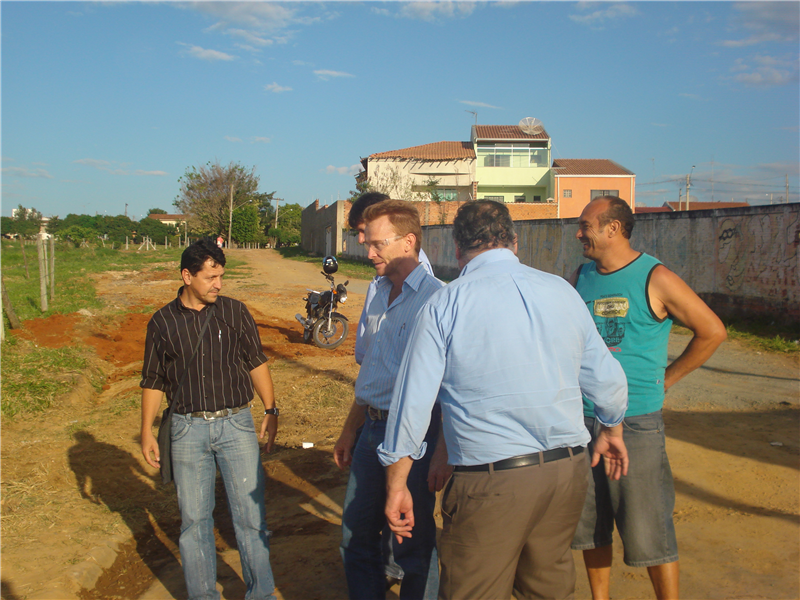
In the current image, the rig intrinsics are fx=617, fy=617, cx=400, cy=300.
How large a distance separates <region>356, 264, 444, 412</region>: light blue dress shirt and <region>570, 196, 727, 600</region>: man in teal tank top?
826mm

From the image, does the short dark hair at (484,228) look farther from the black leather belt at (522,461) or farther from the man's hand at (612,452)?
the man's hand at (612,452)

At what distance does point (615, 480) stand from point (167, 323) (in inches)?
88.0

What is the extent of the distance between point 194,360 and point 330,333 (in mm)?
7091

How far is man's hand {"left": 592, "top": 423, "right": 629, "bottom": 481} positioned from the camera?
2.48 metres

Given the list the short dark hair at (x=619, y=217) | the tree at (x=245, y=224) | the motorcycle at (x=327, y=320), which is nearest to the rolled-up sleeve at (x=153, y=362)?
the short dark hair at (x=619, y=217)

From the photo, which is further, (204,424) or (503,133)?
(503,133)

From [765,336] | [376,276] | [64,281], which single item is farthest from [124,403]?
[64,281]

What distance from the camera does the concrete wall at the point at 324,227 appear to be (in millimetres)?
38969

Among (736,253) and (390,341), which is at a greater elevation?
(736,253)

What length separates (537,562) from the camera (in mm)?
2070

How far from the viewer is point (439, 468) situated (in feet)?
8.29

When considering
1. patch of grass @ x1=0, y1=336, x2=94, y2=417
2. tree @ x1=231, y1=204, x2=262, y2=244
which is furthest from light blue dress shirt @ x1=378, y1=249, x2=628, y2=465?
tree @ x1=231, y1=204, x2=262, y2=244

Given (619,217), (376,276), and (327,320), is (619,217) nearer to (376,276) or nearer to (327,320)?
(376,276)

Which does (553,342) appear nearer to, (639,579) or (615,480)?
(615,480)
